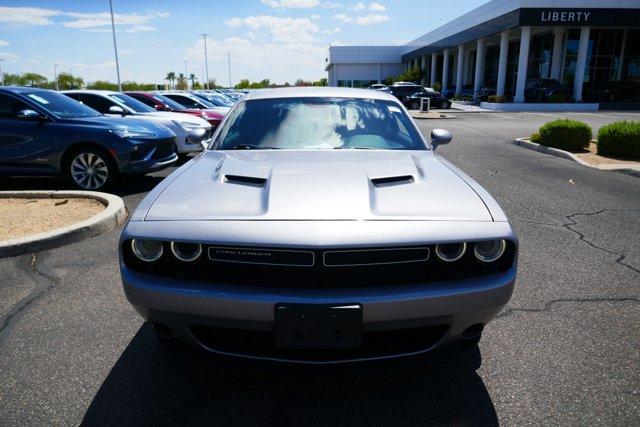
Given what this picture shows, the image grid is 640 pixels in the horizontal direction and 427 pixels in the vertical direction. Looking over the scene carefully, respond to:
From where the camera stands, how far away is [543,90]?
34281 mm

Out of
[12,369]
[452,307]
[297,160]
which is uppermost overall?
[297,160]

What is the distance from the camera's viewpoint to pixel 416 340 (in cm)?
228

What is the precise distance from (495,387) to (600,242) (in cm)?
322

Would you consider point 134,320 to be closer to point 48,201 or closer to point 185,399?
point 185,399

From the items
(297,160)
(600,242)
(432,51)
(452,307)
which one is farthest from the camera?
(432,51)

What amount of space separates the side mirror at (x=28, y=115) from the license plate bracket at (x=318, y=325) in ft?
22.1

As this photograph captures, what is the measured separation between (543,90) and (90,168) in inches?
1334

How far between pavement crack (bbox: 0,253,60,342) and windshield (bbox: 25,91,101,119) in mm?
3845

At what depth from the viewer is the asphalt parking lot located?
Result: 7.82ft

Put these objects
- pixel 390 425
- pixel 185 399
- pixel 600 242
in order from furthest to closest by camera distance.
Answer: pixel 600 242 < pixel 185 399 < pixel 390 425

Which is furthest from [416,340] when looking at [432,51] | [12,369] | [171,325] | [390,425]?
[432,51]

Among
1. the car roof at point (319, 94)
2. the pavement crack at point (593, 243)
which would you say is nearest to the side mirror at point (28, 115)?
the car roof at point (319, 94)

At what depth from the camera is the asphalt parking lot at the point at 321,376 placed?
238 cm

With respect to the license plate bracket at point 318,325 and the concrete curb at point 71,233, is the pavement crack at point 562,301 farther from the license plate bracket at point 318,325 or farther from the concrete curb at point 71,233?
the concrete curb at point 71,233
